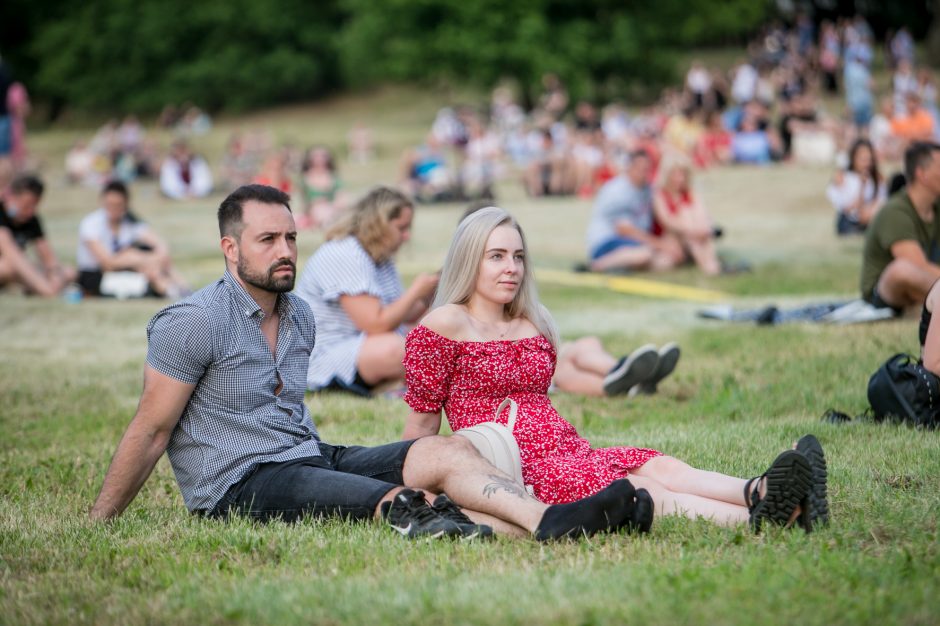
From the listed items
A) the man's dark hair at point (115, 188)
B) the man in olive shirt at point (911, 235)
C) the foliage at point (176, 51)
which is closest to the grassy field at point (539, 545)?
the man in olive shirt at point (911, 235)

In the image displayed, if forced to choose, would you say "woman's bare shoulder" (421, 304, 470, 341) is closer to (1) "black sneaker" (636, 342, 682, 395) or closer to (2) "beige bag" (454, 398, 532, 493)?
(2) "beige bag" (454, 398, 532, 493)

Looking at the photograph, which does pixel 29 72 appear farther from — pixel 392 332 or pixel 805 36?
pixel 392 332

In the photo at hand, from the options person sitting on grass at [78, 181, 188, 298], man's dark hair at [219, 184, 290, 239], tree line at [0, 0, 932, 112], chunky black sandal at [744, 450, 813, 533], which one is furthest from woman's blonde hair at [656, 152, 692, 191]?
tree line at [0, 0, 932, 112]

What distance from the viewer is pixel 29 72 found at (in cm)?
6275

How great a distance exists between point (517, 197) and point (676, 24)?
1083 inches

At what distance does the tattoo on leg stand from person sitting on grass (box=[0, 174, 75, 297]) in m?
10.7

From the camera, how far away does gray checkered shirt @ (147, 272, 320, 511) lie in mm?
4848

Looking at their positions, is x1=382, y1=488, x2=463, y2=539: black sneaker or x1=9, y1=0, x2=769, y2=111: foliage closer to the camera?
x1=382, y1=488, x2=463, y2=539: black sneaker

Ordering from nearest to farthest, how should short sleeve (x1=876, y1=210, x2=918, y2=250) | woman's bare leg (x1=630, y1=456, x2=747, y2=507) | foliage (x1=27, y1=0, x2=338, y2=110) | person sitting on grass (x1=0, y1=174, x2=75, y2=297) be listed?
woman's bare leg (x1=630, y1=456, x2=747, y2=507) < short sleeve (x1=876, y1=210, x2=918, y2=250) < person sitting on grass (x1=0, y1=174, x2=75, y2=297) < foliage (x1=27, y1=0, x2=338, y2=110)

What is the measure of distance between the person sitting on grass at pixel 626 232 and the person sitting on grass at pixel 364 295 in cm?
709

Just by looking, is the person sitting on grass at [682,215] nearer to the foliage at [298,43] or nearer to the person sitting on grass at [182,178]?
the person sitting on grass at [182,178]

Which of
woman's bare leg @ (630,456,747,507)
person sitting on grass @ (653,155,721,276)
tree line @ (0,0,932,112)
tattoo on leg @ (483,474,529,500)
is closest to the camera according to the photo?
tattoo on leg @ (483,474,529,500)

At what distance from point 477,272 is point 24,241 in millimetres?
10541

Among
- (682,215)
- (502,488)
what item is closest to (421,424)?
(502,488)
